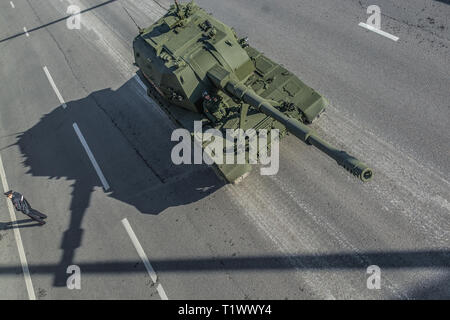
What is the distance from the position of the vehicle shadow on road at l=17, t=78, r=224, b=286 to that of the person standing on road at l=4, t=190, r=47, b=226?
1165 millimetres

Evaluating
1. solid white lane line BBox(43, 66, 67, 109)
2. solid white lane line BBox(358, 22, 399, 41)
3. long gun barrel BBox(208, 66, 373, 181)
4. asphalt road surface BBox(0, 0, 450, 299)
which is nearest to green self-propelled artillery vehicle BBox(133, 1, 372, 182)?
long gun barrel BBox(208, 66, 373, 181)

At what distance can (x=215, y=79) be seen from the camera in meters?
10.7

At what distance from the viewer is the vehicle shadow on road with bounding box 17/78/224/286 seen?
40.7 ft

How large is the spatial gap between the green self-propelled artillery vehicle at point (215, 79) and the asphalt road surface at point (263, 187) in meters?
2.06

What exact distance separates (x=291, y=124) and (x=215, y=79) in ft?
11.3

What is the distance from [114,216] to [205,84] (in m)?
6.01

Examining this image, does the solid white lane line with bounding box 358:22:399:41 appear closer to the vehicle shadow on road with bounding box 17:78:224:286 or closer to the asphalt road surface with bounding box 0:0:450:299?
the asphalt road surface with bounding box 0:0:450:299

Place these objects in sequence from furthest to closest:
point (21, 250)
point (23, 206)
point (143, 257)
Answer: point (21, 250)
point (23, 206)
point (143, 257)

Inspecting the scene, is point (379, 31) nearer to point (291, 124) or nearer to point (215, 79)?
point (215, 79)

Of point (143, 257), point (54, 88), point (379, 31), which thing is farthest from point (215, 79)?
point (54, 88)
